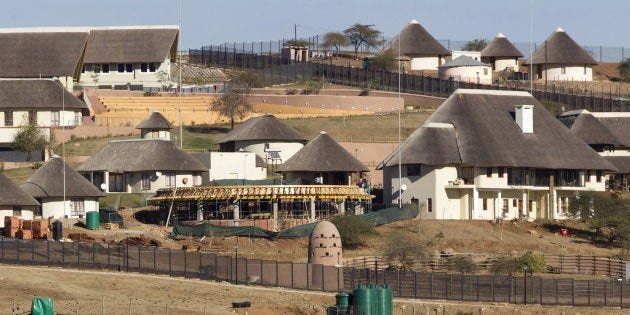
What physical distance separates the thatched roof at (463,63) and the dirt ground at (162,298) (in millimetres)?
75072

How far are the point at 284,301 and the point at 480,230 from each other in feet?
91.2

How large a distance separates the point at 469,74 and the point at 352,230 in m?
60.5

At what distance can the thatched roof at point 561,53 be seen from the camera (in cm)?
Result: 15662

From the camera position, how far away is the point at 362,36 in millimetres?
183875

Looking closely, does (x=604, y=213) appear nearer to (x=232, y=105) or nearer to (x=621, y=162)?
(x=621, y=162)

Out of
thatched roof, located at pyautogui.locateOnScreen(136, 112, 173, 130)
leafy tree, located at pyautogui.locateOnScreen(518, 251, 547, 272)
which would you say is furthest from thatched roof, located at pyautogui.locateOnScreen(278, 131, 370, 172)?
leafy tree, located at pyautogui.locateOnScreen(518, 251, 547, 272)

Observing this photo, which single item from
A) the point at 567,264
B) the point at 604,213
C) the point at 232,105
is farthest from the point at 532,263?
the point at 232,105

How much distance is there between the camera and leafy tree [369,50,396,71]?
160m

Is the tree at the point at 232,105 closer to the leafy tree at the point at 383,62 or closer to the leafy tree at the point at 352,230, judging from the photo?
the leafy tree at the point at 383,62

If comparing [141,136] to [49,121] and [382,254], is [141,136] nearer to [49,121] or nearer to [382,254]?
[49,121]

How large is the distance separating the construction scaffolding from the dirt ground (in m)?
20.0

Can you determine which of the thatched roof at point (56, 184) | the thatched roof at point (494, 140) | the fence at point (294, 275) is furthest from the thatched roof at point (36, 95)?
the fence at point (294, 275)

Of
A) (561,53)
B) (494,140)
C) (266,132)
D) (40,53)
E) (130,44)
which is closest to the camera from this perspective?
(494,140)

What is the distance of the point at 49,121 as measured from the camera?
12406cm
